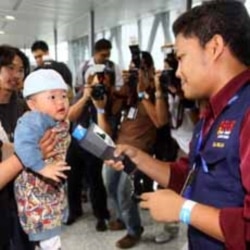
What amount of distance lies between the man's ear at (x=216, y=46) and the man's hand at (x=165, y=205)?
37 cm

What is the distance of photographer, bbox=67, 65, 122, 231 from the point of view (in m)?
2.94

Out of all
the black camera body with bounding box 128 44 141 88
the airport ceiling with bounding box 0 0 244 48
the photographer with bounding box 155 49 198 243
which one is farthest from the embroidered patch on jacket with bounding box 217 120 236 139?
the airport ceiling with bounding box 0 0 244 48

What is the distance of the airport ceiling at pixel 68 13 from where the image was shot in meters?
5.44

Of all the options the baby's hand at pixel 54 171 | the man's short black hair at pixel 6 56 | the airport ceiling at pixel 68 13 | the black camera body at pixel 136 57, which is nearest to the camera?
the baby's hand at pixel 54 171

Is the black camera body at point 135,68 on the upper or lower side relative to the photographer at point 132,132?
upper

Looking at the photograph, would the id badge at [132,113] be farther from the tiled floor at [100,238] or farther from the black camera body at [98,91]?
the tiled floor at [100,238]

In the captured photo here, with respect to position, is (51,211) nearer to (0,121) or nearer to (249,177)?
(0,121)

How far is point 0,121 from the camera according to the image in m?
1.83

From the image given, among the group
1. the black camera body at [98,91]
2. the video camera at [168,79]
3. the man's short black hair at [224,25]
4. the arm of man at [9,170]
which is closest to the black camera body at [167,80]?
the video camera at [168,79]

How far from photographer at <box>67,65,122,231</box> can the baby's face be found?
887 millimetres

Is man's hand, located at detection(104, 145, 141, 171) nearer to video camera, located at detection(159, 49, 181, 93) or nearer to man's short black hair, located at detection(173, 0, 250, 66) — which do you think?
man's short black hair, located at detection(173, 0, 250, 66)

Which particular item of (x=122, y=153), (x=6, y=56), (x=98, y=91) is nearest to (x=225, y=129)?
(x=122, y=153)

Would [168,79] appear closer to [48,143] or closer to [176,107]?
[176,107]

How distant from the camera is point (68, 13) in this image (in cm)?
634
